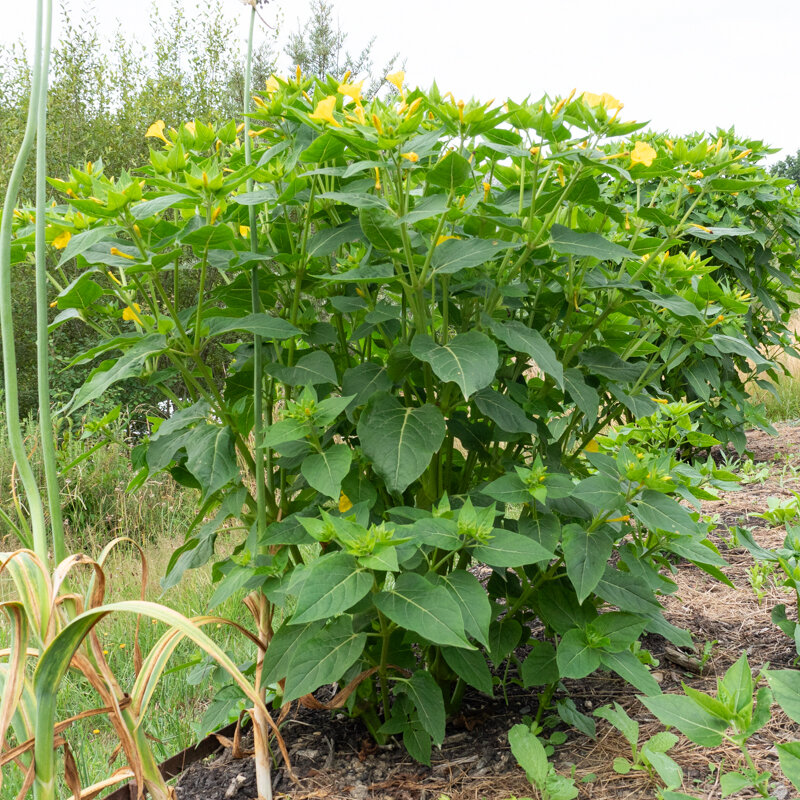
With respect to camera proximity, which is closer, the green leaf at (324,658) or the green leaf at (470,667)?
the green leaf at (324,658)

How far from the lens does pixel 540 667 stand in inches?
66.3

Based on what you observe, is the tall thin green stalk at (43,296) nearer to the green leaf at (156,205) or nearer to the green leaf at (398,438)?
the green leaf at (156,205)

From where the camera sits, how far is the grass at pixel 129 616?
7.09 ft

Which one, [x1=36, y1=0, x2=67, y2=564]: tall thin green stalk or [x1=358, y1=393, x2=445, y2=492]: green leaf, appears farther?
[x1=358, y1=393, x2=445, y2=492]: green leaf

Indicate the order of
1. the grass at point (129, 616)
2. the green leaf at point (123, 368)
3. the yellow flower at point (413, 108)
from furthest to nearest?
the grass at point (129, 616), the green leaf at point (123, 368), the yellow flower at point (413, 108)

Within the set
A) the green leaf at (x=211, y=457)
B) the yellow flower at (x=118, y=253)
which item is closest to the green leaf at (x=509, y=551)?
the green leaf at (x=211, y=457)

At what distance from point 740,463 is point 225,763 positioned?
154 inches

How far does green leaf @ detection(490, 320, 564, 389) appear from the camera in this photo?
4.68ft

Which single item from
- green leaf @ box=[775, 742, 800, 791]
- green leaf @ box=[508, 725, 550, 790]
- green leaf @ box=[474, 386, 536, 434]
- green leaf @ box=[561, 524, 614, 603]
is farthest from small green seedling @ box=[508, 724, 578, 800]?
green leaf @ box=[474, 386, 536, 434]

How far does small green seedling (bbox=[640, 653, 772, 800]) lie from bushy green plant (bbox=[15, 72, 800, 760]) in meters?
0.25

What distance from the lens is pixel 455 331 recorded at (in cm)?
183

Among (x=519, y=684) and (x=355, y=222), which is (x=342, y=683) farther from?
(x=355, y=222)

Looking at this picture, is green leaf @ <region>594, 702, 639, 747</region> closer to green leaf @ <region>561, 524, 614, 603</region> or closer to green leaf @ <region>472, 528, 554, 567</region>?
green leaf @ <region>561, 524, 614, 603</region>

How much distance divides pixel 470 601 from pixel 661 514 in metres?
0.44
